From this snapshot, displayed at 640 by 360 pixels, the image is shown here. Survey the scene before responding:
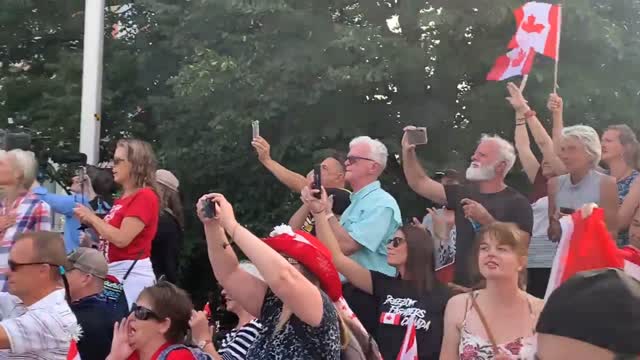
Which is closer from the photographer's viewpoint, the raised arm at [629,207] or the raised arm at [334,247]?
the raised arm at [334,247]

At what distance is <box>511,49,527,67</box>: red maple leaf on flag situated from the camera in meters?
6.74

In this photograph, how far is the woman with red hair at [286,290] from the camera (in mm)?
2984

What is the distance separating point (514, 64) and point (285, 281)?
4396mm

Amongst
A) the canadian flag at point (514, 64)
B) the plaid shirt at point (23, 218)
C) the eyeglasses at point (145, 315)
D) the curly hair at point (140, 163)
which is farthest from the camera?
the canadian flag at point (514, 64)

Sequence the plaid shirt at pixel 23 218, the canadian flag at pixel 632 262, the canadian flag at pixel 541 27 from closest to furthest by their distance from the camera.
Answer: the canadian flag at pixel 632 262, the plaid shirt at pixel 23 218, the canadian flag at pixel 541 27

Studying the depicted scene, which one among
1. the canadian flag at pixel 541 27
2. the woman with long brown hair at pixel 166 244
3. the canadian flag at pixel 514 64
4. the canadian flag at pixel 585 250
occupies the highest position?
the canadian flag at pixel 541 27

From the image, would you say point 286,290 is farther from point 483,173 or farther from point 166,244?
point 166,244

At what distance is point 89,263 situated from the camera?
495 cm

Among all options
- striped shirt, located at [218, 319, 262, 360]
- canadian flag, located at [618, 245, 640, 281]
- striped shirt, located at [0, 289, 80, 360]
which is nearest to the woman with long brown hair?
striped shirt, located at [218, 319, 262, 360]

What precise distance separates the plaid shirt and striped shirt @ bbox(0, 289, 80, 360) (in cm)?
145

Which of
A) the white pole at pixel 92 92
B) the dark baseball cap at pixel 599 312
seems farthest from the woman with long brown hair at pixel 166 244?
the dark baseball cap at pixel 599 312

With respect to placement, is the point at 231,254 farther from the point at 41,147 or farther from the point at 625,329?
the point at 41,147

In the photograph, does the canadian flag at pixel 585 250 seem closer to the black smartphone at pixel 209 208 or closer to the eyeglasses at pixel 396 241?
the black smartphone at pixel 209 208

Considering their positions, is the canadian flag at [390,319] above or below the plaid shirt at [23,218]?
below
